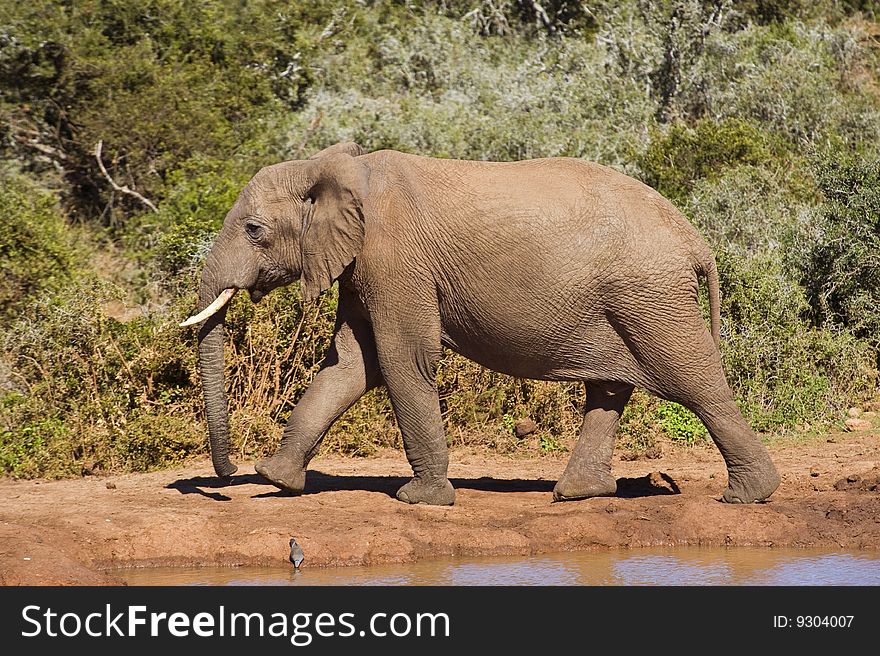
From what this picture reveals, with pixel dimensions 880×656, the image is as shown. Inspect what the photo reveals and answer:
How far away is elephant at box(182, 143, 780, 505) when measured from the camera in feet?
25.5

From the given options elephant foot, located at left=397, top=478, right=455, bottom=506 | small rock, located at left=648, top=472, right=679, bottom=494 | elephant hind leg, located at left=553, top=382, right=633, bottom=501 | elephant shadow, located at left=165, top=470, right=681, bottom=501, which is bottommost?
elephant shadow, located at left=165, top=470, right=681, bottom=501

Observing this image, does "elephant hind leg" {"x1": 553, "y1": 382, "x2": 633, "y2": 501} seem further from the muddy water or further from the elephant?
the muddy water

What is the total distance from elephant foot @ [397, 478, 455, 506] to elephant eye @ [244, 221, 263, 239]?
5.87 feet

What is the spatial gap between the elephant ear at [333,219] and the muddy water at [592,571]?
179cm

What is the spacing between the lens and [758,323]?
37.4ft

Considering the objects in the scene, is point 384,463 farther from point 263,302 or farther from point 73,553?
point 73,553

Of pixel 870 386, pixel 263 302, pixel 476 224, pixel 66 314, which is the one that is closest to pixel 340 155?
pixel 476 224

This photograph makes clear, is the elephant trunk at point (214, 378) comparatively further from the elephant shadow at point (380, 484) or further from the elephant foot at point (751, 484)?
the elephant foot at point (751, 484)

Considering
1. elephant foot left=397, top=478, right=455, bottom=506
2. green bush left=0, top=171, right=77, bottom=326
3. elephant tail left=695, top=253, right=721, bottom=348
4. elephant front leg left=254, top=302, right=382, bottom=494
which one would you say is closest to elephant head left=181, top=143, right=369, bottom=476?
elephant front leg left=254, top=302, right=382, bottom=494

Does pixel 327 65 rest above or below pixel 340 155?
below

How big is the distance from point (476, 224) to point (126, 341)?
3635mm

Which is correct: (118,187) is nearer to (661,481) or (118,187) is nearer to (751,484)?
(661,481)

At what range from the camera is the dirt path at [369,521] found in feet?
23.9

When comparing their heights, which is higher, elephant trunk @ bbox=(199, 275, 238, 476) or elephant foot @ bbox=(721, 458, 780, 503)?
elephant trunk @ bbox=(199, 275, 238, 476)
